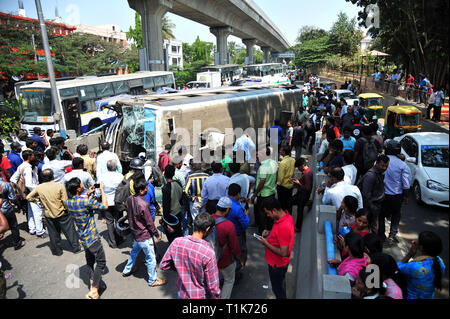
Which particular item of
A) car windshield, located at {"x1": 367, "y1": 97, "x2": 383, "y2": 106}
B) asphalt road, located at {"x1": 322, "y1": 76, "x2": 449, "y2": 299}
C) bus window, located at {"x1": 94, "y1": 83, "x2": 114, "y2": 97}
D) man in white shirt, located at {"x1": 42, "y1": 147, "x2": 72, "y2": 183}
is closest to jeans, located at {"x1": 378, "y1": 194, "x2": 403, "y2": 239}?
asphalt road, located at {"x1": 322, "y1": 76, "x2": 449, "y2": 299}

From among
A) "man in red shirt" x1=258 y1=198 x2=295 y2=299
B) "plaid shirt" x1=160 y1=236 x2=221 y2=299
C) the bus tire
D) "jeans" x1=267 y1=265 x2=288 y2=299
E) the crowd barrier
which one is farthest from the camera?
the bus tire

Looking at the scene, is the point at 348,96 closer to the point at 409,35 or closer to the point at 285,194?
the point at 409,35

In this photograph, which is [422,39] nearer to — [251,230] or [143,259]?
[251,230]

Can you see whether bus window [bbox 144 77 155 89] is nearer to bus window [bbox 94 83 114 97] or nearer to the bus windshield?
bus window [bbox 94 83 114 97]

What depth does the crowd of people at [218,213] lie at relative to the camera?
3230mm

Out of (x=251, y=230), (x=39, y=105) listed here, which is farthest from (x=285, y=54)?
(x=251, y=230)

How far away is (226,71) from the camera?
3844 centimetres

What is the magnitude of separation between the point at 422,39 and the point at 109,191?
942 inches

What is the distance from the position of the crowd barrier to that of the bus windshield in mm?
14440

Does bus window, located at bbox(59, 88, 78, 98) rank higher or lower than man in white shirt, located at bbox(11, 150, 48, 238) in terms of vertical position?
higher

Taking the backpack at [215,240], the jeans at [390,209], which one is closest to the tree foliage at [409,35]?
the jeans at [390,209]

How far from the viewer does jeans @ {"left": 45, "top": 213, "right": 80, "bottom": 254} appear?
19.0ft

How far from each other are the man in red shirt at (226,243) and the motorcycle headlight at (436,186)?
5820 millimetres

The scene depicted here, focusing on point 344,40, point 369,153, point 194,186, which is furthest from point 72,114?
point 344,40
